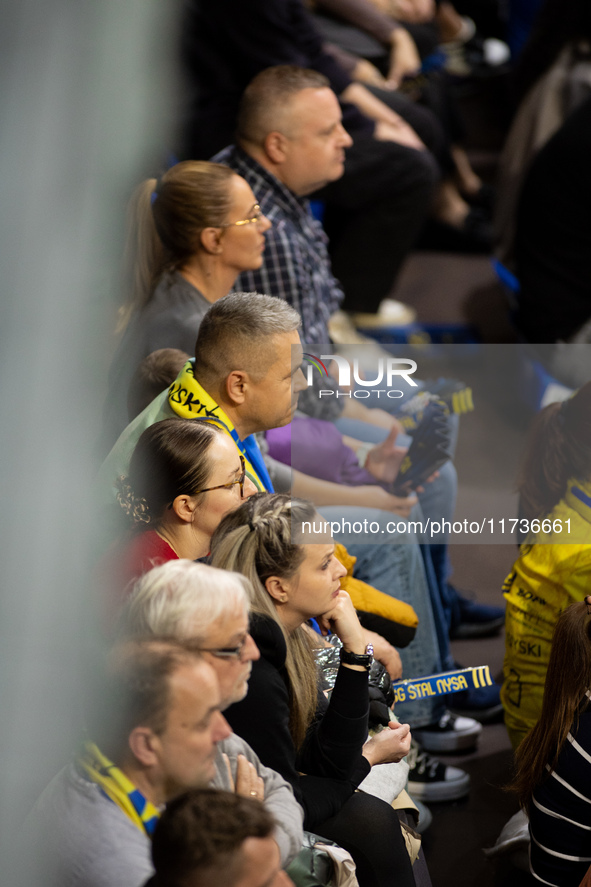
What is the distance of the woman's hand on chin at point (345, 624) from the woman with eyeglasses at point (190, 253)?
75cm

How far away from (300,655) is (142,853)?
0.48 metres

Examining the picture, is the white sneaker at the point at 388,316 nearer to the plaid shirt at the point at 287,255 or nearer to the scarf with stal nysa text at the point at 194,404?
the plaid shirt at the point at 287,255

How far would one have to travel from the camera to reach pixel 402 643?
1.86m

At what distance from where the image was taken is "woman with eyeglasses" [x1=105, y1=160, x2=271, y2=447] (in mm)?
1963

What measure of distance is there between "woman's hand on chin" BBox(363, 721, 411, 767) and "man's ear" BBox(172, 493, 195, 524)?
47 centimetres

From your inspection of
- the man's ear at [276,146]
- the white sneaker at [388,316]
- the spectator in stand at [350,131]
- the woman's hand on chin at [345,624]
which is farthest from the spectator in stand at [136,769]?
the white sneaker at [388,316]

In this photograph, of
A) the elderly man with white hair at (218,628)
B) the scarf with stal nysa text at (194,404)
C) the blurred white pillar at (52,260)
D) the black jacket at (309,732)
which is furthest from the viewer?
the scarf with stal nysa text at (194,404)

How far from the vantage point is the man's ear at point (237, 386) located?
1.67 m

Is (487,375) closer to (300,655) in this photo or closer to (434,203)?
(434,203)

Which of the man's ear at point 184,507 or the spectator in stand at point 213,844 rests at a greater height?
the spectator in stand at point 213,844

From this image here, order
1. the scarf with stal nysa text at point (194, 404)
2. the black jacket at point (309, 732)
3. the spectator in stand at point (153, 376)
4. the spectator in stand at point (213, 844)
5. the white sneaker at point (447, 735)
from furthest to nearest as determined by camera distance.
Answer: the white sneaker at point (447, 735), the spectator in stand at point (153, 376), the scarf with stal nysa text at point (194, 404), the black jacket at point (309, 732), the spectator in stand at point (213, 844)

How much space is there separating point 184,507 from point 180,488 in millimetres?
34

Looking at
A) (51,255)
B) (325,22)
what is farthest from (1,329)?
(325,22)

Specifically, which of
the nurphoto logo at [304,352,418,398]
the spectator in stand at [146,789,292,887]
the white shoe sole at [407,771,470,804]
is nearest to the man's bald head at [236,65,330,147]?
the nurphoto logo at [304,352,418,398]
